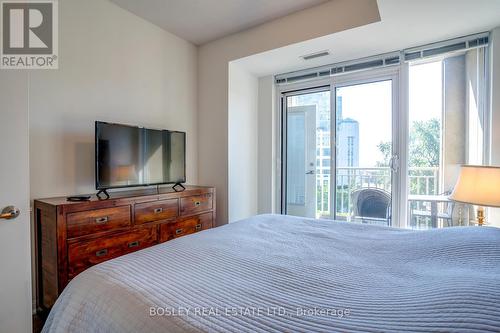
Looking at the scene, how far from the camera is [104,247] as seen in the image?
6.59 ft

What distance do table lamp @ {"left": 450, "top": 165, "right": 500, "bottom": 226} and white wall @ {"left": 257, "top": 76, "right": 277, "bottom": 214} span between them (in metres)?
2.16

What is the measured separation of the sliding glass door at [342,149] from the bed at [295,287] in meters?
1.77

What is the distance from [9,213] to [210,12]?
8.14 feet

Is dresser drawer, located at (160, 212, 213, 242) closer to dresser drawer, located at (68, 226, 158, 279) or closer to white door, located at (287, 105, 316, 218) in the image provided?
dresser drawer, located at (68, 226, 158, 279)

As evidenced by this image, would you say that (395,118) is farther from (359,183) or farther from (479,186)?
(479,186)

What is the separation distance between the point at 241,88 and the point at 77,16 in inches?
73.5

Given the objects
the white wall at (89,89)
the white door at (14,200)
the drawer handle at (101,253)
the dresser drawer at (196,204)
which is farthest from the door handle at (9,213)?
the dresser drawer at (196,204)

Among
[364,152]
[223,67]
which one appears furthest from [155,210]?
[364,152]

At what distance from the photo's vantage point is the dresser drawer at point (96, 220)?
1817mm

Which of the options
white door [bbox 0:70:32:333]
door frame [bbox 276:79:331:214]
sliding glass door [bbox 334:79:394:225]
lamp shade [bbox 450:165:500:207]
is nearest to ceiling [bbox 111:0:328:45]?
door frame [bbox 276:79:331:214]

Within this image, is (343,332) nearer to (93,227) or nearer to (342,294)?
(342,294)

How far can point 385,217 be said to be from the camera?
305 centimetres

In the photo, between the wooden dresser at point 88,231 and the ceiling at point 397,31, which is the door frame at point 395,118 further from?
the wooden dresser at point 88,231

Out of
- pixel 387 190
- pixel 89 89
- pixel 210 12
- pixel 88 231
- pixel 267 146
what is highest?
pixel 210 12
